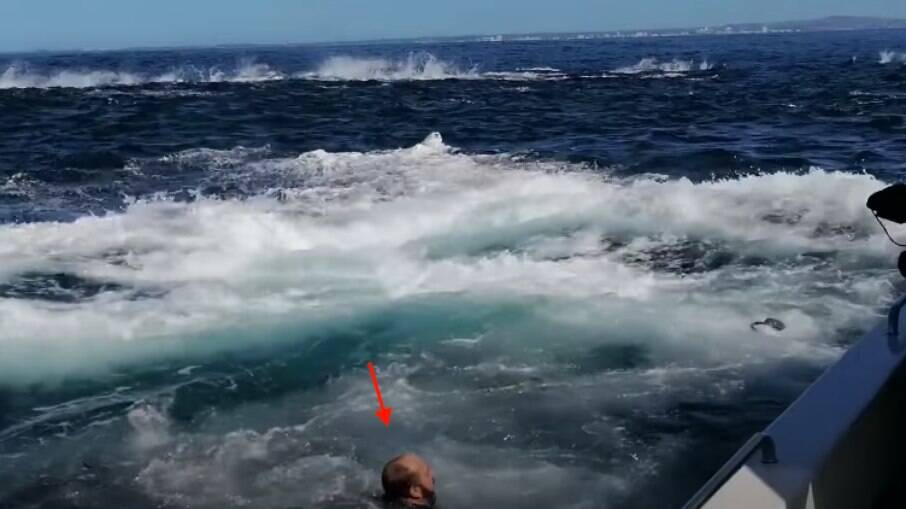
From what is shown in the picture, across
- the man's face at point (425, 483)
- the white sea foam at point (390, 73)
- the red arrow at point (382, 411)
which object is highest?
the man's face at point (425, 483)

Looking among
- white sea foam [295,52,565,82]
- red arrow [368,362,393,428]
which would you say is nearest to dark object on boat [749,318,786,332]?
red arrow [368,362,393,428]

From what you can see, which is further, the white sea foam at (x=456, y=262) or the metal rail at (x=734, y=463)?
the white sea foam at (x=456, y=262)

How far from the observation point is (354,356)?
7.44m

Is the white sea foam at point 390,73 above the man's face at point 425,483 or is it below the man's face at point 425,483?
below

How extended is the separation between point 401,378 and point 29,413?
256 cm

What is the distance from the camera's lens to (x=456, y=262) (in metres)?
9.83

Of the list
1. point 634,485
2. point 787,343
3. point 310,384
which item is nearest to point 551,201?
point 787,343

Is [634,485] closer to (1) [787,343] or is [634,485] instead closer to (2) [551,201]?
(1) [787,343]

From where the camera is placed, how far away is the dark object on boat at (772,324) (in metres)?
7.66

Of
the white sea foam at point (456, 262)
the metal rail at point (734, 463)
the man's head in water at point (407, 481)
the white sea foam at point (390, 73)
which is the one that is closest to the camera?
the metal rail at point (734, 463)

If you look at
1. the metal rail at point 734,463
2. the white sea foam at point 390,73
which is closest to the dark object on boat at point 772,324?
the metal rail at point 734,463

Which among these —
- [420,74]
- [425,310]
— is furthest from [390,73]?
[425,310]

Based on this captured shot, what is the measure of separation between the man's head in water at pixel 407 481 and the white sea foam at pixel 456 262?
276cm

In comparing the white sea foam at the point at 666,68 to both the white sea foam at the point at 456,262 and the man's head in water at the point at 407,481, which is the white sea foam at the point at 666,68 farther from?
the man's head in water at the point at 407,481
